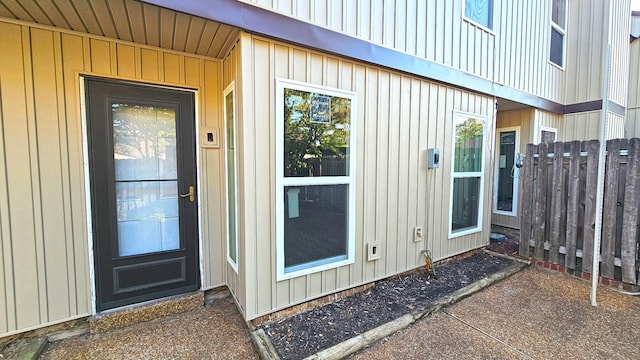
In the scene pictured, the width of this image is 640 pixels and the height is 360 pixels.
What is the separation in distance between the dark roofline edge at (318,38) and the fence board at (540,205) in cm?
114

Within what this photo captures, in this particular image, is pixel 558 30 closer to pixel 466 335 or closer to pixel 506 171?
pixel 506 171

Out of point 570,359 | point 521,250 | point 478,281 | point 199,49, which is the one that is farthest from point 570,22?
point 199,49

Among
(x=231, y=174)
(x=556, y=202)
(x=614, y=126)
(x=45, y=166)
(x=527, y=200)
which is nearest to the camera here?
(x=45, y=166)

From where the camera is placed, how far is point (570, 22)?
17.8ft

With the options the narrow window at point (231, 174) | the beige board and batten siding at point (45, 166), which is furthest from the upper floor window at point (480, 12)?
the beige board and batten siding at point (45, 166)

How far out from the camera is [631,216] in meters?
2.88

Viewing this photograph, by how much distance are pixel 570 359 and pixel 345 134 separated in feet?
8.23

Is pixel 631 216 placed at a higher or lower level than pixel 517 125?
lower

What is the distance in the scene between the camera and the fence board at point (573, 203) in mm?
3271

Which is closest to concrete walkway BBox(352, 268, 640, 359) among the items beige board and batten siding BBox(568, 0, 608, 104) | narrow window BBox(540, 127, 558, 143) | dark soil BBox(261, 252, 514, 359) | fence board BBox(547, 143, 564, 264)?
dark soil BBox(261, 252, 514, 359)

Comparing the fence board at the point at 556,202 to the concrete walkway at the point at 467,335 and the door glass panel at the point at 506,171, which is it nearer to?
the concrete walkway at the point at 467,335

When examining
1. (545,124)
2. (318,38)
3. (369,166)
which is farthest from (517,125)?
(318,38)

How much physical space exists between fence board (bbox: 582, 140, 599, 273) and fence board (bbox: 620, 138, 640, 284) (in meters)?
0.24

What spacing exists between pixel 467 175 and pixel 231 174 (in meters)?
3.33
